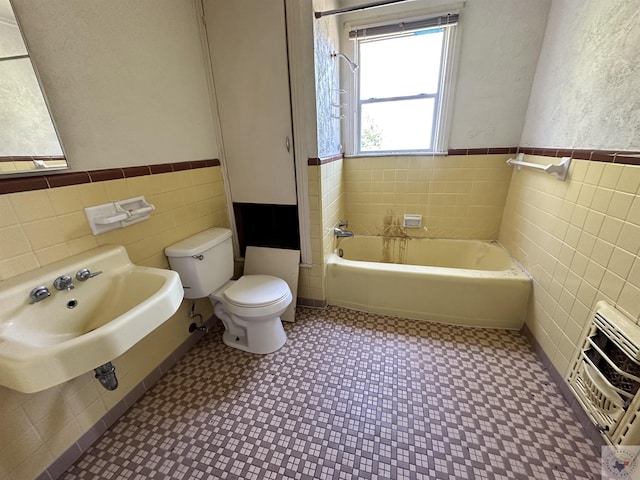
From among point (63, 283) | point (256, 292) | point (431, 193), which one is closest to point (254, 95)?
point (256, 292)

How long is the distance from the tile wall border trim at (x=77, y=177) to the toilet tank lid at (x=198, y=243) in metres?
0.40

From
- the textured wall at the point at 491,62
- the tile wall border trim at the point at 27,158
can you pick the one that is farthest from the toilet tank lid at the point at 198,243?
the textured wall at the point at 491,62

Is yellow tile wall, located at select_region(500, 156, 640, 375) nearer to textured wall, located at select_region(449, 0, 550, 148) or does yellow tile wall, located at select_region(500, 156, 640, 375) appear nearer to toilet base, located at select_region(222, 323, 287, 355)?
textured wall, located at select_region(449, 0, 550, 148)

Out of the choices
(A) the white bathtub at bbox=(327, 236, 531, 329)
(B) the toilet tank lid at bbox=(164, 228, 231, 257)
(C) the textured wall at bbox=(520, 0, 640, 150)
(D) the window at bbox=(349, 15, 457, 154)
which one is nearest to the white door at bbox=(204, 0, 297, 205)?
(B) the toilet tank lid at bbox=(164, 228, 231, 257)

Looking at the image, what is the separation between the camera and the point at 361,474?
1013 mm

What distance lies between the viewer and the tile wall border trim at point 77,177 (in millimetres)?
870

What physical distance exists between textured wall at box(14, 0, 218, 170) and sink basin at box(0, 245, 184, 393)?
432 mm

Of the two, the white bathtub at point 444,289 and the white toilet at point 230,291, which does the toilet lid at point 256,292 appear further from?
the white bathtub at point 444,289

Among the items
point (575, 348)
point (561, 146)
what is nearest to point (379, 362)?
point (575, 348)

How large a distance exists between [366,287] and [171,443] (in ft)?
4.57

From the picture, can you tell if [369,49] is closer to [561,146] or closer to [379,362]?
[561,146]

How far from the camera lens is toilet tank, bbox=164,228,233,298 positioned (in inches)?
56.1

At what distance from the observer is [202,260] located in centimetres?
148

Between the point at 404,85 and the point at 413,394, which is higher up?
the point at 404,85
